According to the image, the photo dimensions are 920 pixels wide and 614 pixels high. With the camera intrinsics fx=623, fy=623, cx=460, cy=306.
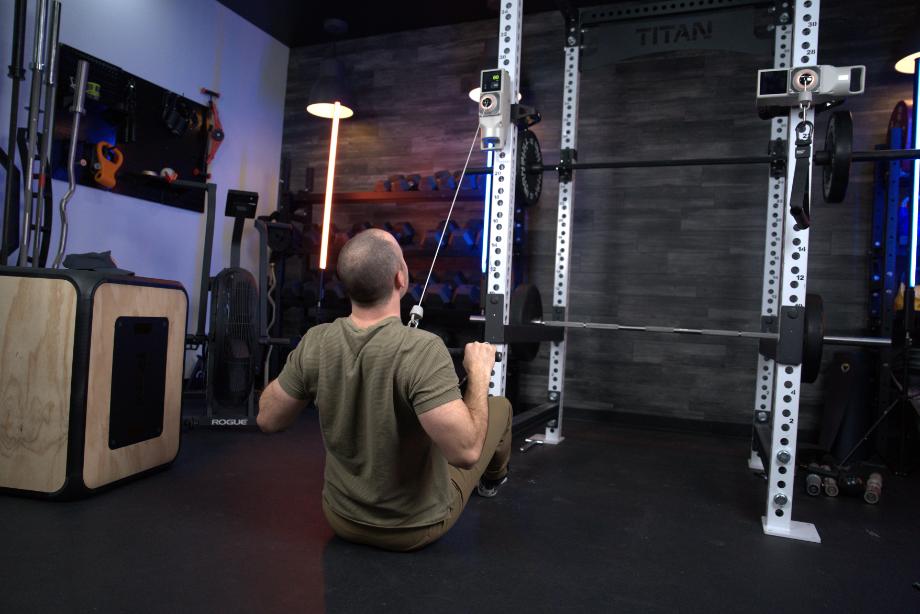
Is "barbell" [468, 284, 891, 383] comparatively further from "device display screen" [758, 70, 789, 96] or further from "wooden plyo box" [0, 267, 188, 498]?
"wooden plyo box" [0, 267, 188, 498]

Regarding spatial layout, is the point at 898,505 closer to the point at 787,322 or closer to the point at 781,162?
the point at 787,322

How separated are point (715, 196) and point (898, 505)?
224 centimetres

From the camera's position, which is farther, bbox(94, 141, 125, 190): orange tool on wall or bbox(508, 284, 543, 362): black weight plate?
bbox(94, 141, 125, 190): orange tool on wall

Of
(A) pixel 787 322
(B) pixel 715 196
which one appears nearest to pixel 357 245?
(A) pixel 787 322

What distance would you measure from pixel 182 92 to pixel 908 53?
469 centimetres

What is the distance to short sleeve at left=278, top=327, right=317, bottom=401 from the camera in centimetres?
170

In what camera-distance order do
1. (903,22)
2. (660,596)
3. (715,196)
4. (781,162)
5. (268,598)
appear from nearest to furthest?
(268,598) → (660,596) → (781,162) → (903,22) → (715,196)

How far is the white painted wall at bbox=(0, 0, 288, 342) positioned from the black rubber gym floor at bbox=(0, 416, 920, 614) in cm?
204

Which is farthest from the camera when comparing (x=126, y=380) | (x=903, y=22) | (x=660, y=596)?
(x=903, y=22)

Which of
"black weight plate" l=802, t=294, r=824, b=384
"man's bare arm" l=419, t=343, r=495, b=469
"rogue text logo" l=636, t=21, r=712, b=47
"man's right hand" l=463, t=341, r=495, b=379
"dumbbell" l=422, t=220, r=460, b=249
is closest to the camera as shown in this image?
"man's bare arm" l=419, t=343, r=495, b=469

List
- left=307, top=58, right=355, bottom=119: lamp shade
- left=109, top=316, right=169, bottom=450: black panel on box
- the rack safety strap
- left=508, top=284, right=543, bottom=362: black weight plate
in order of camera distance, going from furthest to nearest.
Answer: left=307, top=58, right=355, bottom=119: lamp shade → left=508, top=284, right=543, bottom=362: black weight plate → left=109, top=316, right=169, bottom=450: black panel on box → the rack safety strap

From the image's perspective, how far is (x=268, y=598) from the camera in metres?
1.55

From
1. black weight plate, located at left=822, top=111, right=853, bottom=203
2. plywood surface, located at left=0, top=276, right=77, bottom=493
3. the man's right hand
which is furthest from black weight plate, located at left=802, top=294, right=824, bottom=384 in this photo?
plywood surface, located at left=0, top=276, right=77, bottom=493

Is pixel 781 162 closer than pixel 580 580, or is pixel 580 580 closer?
pixel 580 580
